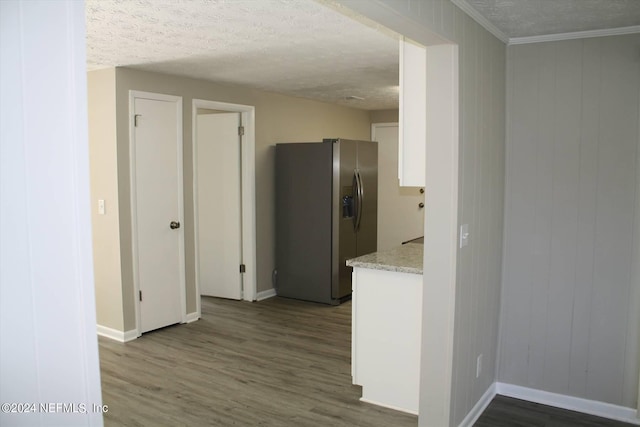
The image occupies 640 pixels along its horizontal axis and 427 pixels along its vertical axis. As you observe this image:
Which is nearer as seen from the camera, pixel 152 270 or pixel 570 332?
pixel 570 332

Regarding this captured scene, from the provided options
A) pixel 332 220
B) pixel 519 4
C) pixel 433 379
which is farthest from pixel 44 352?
pixel 332 220

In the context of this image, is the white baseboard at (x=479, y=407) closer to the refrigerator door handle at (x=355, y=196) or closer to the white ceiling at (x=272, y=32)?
the white ceiling at (x=272, y=32)

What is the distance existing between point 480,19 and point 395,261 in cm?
146

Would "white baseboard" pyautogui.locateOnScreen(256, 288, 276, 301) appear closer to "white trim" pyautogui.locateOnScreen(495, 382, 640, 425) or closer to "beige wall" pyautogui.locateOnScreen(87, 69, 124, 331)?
"beige wall" pyautogui.locateOnScreen(87, 69, 124, 331)

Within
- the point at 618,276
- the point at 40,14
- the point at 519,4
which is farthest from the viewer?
the point at 618,276

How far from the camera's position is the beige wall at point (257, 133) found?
14.7 ft

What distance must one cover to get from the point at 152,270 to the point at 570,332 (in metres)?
3.46

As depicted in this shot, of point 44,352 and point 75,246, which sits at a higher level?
point 75,246

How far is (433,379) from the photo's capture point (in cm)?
278

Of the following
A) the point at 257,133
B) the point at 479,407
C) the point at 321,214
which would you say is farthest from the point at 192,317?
the point at 479,407

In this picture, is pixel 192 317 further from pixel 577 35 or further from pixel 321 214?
pixel 577 35

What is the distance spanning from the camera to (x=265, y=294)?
6.09m

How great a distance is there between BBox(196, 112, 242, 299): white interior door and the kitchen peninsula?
2851 mm

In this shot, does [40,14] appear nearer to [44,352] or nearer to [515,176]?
[44,352]
